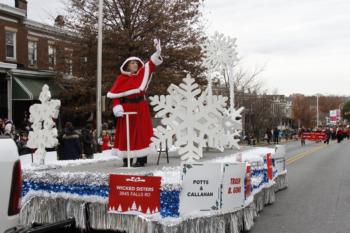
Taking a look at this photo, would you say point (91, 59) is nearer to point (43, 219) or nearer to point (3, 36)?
point (3, 36)

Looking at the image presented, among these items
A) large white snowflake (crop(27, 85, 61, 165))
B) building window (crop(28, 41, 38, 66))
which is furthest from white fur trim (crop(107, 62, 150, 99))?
building window (crop(28, 41, 38, 66))

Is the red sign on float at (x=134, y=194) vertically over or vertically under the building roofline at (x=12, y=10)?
under

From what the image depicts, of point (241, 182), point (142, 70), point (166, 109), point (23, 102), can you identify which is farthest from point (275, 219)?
point (23, 102)

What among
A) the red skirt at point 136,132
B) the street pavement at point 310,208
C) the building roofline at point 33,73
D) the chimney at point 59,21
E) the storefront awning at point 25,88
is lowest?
the street pavement at point 310,208

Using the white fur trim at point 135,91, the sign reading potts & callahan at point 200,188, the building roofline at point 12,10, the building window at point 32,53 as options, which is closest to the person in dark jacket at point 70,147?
the white fur trim at point 135,91

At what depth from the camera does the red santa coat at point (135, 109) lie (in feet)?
29.1

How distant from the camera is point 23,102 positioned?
93.6 ft

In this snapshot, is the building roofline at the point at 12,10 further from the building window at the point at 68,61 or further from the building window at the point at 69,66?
the building window at the point at 69,66

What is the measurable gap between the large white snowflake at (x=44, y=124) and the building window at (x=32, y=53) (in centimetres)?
2227

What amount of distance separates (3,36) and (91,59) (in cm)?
486

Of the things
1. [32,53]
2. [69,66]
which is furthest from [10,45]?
[69,66]

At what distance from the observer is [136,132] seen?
8852 millimetres

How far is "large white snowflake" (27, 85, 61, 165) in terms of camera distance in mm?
8703

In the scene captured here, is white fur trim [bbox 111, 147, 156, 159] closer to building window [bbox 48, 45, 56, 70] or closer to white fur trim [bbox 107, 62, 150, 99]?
white fur trim [bbox 107, 62, 150, 99]
